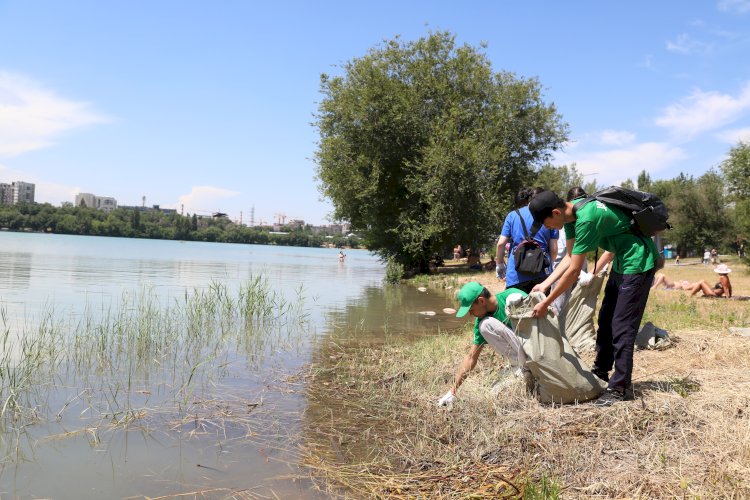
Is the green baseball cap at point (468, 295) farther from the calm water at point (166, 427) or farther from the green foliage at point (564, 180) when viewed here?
the green foliage at point (564, 180)

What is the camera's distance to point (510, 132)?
25.1 meters

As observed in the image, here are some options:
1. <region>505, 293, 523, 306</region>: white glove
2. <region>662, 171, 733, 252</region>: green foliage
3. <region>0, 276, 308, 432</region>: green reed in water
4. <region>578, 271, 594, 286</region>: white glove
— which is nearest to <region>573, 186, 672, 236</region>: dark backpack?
<region>505, 293, 523, 306</region>: white glove

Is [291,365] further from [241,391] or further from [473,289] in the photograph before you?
[473,289]

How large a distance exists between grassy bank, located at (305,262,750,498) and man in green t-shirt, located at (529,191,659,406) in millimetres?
343

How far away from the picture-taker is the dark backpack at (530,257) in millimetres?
5336

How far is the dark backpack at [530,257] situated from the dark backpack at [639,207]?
3.64ft

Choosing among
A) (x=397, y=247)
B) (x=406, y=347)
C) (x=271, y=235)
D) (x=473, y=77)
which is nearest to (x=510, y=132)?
(x=473, y=77)

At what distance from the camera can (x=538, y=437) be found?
3750mm

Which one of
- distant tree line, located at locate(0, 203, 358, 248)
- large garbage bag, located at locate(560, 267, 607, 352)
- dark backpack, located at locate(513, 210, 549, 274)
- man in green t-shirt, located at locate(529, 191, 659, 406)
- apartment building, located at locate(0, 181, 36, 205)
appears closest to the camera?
man in green t-shirt, located at locate(529, 191, 659, 406)

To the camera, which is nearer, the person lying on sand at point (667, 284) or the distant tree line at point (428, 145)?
the person lying on sand at point (667, 284)

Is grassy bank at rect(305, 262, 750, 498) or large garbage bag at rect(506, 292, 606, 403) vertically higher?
large garbage bag at rect(506, 292, 606, 403)

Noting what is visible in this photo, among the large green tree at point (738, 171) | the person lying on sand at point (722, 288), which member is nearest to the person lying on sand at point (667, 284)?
the person lying on sand at point (722, 288)

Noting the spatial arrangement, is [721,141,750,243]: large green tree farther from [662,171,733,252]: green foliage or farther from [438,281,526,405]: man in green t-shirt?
[438,281,526,405]: man in green t-shirt

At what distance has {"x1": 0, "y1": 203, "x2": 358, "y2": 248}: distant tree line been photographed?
108 metres
